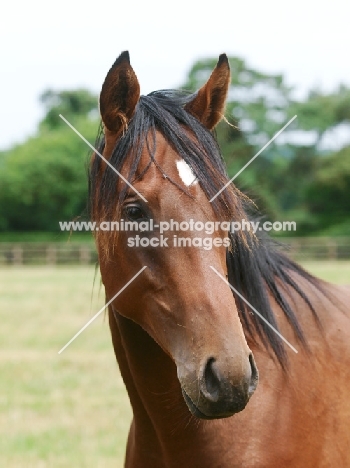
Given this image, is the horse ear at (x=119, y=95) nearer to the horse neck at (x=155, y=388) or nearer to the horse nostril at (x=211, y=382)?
the horse neck at (x=155, y=388)

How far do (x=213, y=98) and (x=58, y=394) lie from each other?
5712mm

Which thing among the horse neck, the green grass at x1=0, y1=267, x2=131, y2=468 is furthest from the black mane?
the green grass at x1=0, y1=267, x2=131, y2=468

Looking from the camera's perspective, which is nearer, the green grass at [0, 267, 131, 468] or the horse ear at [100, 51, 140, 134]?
the horse ear at [100, 51, 140, 134]

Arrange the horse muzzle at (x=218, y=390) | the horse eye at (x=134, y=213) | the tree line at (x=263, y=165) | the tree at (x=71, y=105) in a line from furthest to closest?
the tree at (x=71, y=105), the tree line at (x=263, y=165), the horse eye at (x=134, y=213), the horse muzzle at (x=218, y=390)

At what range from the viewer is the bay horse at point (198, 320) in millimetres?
2043

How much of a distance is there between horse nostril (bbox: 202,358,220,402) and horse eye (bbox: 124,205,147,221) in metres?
0.62

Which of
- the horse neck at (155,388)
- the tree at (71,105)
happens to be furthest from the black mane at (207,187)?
the tree at (71,105)

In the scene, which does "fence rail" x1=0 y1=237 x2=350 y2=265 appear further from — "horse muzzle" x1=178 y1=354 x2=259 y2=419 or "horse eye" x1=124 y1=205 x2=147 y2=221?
"horse muzzle" x1=178 y1=354 x2=259 y2=419

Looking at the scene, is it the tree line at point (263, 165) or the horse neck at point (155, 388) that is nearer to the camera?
the horse neck at point (155, 388)

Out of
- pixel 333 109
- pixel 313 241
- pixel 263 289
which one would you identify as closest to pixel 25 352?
pixel 263 289

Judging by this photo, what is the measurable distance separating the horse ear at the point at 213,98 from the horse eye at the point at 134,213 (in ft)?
1.91

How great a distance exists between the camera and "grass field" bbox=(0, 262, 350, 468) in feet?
17.8

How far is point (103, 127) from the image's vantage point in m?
2.62

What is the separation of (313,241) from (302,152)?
13652 mm
